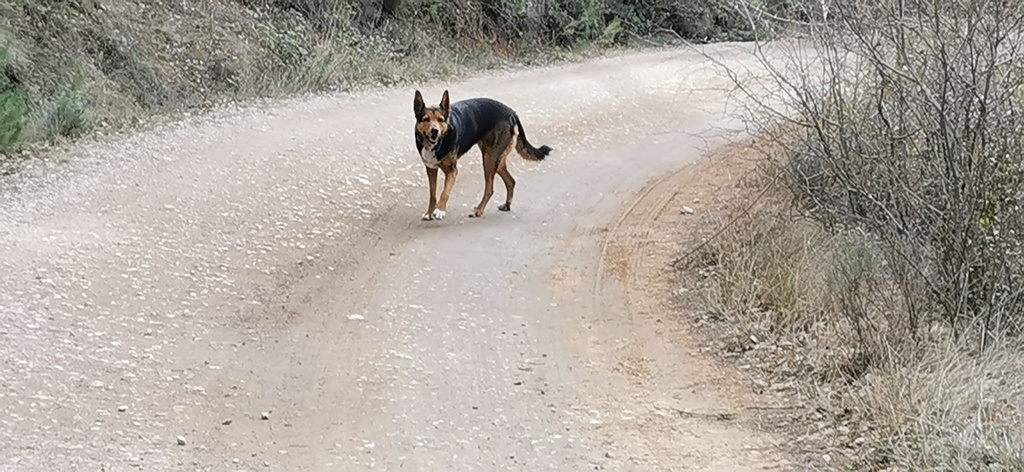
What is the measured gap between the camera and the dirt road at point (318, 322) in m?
5.51

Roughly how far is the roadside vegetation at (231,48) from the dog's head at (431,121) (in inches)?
146

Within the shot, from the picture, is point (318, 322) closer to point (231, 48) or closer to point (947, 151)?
point (947, 151)

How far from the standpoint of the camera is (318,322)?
289 inches

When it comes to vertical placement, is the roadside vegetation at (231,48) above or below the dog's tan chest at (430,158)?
below

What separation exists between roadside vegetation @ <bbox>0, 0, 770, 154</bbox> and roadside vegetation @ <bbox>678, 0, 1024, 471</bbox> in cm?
398

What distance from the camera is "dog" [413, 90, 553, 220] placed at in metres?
9.70

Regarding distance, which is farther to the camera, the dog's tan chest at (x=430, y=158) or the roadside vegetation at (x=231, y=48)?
the roadside vegetation at (x=231, y=48)

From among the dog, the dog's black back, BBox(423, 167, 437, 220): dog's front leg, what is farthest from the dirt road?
the dog's black back

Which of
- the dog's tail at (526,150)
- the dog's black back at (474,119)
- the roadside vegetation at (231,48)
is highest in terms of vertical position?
the dog's black back at (474,119)

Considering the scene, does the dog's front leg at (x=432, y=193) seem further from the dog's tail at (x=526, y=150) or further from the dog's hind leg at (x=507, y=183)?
the dog's tail at (x=526, y=150)

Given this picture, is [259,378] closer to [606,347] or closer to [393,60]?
[606,347]

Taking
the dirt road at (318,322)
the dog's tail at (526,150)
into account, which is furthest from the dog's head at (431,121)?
the dog's tail at (526,150)

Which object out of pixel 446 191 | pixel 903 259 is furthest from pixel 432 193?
pixel 903 259

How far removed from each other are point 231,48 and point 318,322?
988cm
